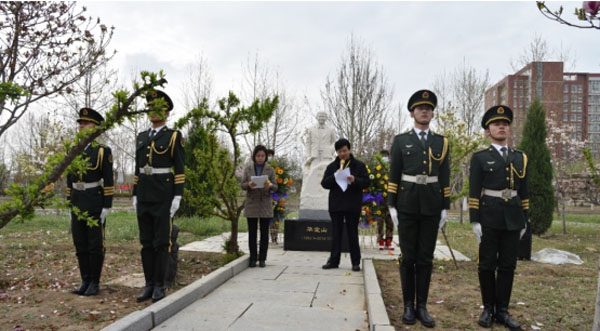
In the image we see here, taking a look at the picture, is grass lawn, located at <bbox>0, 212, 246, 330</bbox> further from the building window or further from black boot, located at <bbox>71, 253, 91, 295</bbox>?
the building window

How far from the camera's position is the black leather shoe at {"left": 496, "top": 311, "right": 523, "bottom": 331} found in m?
3.75

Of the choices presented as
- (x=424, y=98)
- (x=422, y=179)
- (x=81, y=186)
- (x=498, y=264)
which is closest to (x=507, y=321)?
(x=498, y=264)

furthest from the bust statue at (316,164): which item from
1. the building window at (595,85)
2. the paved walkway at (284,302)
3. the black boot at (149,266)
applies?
the building window at (595,85)

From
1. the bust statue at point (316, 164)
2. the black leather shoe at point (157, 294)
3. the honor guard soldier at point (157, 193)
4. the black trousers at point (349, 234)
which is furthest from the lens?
the bust statue at point (316, 164)

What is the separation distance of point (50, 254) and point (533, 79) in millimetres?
19687

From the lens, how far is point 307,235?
8.32 m

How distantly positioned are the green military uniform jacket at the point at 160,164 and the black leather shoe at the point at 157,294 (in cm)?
96

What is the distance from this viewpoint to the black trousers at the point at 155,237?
4512 millimetres

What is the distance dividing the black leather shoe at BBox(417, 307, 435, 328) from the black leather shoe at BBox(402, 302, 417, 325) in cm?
5

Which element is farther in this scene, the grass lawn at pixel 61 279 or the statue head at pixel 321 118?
the statue head at pixel 321 118

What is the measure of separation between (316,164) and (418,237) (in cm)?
523

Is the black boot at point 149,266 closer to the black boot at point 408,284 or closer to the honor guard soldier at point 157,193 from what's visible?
the honor guard soldier at point 157,193

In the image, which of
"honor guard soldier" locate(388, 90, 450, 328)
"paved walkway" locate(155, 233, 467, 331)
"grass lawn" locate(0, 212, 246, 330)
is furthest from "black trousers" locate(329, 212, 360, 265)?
"honor guard soldier" locate(388, 90, 450, 328)

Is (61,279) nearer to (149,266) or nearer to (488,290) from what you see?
(149,266)
